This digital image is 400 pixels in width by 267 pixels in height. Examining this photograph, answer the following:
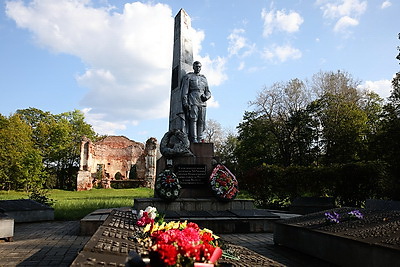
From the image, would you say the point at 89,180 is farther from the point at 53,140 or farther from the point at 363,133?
the point at 363,133

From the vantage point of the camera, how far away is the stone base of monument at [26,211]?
9191 millimetres

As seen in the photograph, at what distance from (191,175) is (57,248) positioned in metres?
4.94

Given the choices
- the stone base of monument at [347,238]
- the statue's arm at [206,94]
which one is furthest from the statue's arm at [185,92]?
the stone base of monument at [347,238]

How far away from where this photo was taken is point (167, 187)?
29.3 feet

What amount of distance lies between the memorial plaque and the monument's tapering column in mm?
2001

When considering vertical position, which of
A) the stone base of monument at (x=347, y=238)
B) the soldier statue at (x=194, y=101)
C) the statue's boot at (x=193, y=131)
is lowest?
the stone base of monument at (x=347, y=238)

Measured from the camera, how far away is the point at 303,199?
436 inches

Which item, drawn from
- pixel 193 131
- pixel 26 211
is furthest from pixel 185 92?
pixel 26 211

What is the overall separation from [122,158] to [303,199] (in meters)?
36.3

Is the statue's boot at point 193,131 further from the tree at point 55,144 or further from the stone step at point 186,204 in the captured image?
the tree at point 55,144

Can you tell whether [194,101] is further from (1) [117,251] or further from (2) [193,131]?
(1) [117,251]

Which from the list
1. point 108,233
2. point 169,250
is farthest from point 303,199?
point 169,250

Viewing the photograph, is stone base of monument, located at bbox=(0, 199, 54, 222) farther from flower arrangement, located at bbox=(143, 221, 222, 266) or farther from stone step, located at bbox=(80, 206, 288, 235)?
flower arrangement, located at bbox=(143, 221, 222, 266)

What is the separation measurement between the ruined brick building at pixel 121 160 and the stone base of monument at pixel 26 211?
28.1 meters
